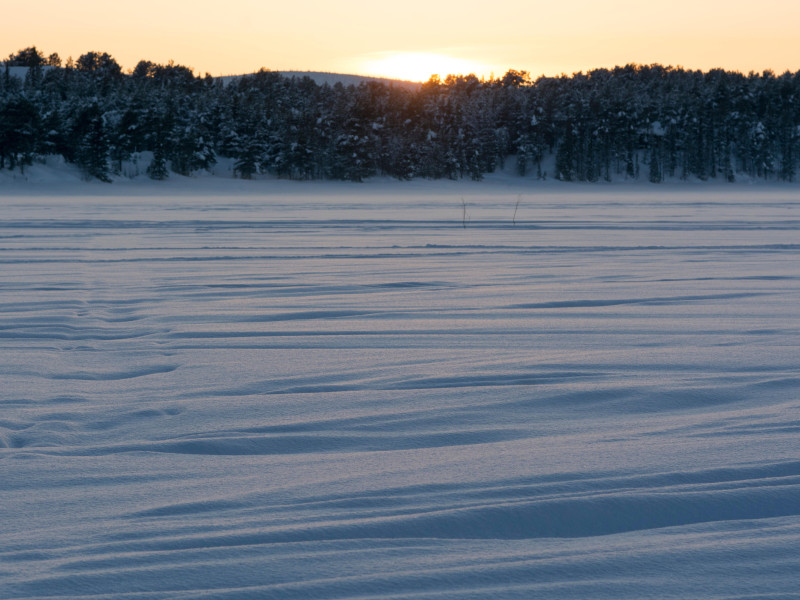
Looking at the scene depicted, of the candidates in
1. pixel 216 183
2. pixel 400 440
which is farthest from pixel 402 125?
pixel 400 440

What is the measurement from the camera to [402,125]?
219 feet

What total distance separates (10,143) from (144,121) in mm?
9366

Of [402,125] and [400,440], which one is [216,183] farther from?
[400,440]

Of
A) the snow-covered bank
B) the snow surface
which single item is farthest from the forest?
the snow surface

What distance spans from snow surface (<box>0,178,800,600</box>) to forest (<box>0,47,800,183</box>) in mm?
42025

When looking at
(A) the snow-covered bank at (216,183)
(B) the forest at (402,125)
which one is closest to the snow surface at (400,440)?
(A) the snow-covered bank at (216,183)

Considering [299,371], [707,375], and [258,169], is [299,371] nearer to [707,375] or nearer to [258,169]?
[707,375]

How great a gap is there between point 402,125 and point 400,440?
6552cm

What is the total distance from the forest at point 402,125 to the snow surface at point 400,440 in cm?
4202

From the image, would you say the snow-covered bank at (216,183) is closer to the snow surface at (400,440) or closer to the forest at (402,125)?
the forest at (402,125)

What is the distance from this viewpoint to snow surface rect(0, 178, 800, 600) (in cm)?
195

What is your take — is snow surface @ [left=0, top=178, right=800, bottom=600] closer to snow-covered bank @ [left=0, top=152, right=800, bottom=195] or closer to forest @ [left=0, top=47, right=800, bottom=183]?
snow-covered bank @ [left=0, top=152, right=800, bottom=195]

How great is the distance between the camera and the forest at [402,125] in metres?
47.9

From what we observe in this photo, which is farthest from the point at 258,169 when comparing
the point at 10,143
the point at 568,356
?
the point at 568,356
